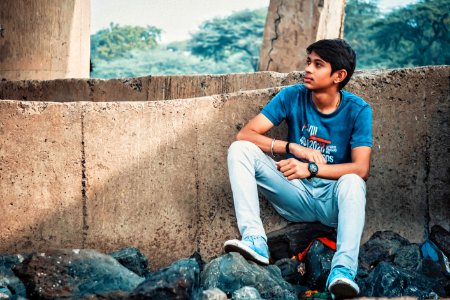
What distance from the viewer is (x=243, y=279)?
3793 mm

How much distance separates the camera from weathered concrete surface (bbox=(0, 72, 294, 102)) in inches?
249

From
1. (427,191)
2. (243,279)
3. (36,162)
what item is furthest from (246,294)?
(427,191)

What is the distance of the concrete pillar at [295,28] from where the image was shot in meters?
7.91

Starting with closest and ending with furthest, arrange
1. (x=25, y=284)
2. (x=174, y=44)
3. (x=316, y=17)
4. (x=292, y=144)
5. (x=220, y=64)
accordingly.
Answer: (x=25, y=284), (x=292, y=144), (x=316, y=17), (x=220, y=64), (x=174, y=44)

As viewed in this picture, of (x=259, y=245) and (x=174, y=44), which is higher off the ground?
(x=174, y=44)

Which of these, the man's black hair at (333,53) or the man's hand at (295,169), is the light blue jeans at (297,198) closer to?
the man's hand at (295,169)

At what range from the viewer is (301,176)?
13.5 feet

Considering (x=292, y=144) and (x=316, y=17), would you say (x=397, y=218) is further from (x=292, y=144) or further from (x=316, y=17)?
(x=316, y=17)

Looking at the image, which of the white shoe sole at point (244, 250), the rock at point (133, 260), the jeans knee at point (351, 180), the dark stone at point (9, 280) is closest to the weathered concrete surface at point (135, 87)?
Answer: the jeans knee at point (351, 180)

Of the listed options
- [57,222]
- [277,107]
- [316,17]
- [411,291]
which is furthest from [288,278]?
[316,17]

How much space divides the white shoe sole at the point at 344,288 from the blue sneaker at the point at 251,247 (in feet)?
1.51

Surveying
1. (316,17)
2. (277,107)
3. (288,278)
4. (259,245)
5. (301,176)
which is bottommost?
(288,278)

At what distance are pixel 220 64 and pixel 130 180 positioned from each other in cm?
3426

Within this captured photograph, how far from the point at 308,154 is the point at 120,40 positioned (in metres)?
40.3
